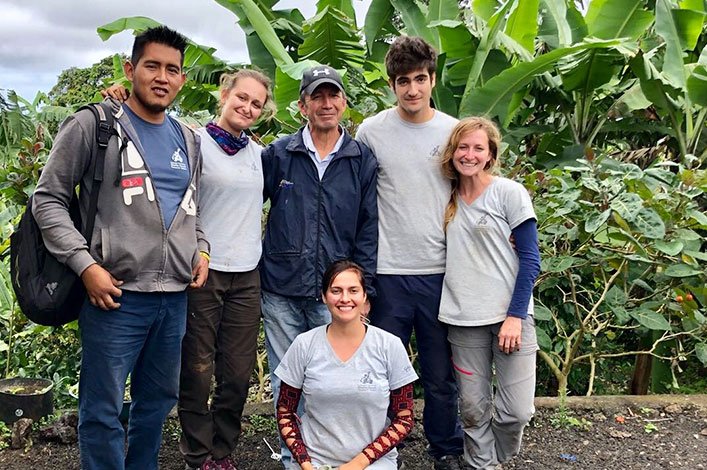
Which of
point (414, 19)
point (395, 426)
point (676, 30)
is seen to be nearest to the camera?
point (395, 426)

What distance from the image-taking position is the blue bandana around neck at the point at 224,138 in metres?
2.96

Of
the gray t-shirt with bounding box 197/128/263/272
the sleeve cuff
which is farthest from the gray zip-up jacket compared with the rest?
the gray t-shirt with bounding box 197/128/263/272

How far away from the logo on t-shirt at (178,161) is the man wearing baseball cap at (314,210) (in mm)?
526

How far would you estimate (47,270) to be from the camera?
2.40m

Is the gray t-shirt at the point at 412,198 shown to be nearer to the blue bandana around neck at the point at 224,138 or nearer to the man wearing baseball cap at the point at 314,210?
the man wearing baseball cap at the point at 314,210

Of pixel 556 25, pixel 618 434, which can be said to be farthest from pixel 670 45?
pixel 618 434

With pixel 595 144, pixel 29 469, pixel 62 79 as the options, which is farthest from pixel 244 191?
pixel 62 79

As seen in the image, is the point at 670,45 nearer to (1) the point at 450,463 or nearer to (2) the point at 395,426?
(1) the point at 450,463

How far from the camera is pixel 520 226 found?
2.88 m

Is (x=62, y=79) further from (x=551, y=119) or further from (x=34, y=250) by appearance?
(x=34, y=250)

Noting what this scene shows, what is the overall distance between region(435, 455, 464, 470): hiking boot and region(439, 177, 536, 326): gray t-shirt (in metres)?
0.72

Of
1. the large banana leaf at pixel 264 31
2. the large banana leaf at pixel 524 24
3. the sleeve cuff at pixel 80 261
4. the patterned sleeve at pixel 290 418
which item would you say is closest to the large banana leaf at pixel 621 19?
the large banana leaf at pixel 524 24

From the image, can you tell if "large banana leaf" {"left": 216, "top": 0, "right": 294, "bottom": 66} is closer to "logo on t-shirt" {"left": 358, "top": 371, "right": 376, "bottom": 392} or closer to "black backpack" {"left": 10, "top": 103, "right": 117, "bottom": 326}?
"black backpack" {"left": 10, "top": 103, "right": 117, "bottom": 326}

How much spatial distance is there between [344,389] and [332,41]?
13.8ft
